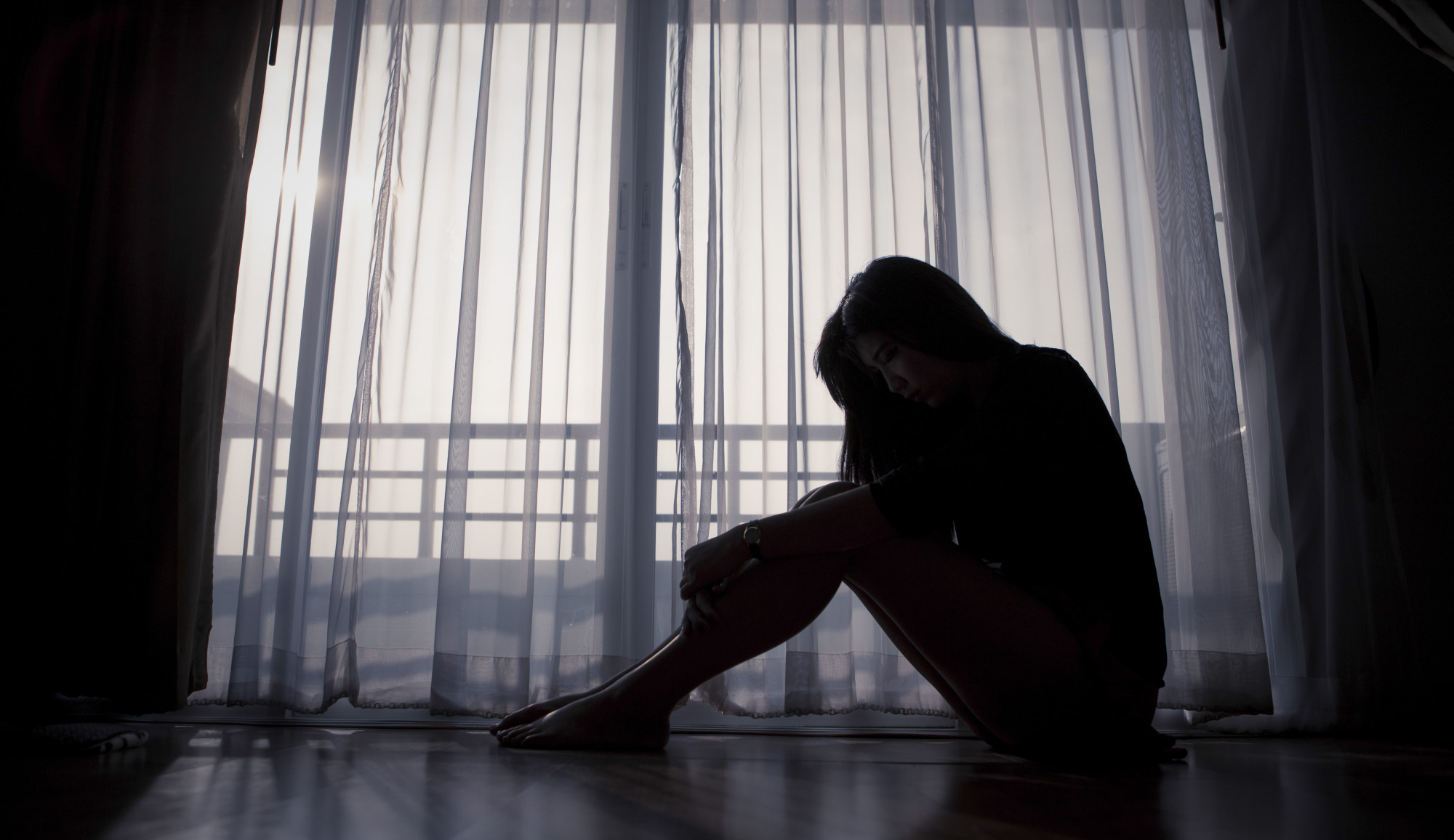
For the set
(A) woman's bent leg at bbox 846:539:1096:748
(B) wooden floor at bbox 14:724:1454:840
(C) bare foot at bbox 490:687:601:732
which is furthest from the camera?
(C) bare foot at bbox 490:687:601:732

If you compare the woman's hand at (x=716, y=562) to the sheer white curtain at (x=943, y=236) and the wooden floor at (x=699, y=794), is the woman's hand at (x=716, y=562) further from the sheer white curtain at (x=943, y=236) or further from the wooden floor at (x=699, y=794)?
the sheer white curtain at (x=943, y=236)

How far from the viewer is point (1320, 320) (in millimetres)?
1650

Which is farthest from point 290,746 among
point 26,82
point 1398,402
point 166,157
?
point 1398,402

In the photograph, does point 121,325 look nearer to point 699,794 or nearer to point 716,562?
point 716,562

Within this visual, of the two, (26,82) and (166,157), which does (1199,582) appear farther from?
(26,82)

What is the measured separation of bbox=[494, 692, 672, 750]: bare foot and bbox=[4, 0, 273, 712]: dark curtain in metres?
0.76

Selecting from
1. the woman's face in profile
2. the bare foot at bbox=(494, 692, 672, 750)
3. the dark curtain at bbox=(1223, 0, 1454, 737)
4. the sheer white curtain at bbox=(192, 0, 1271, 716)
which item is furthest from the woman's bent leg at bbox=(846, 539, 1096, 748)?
the dark curtain at bbox=(1223, 0, 1454, 737)

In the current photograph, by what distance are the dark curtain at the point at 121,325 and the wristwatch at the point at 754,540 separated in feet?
3.61

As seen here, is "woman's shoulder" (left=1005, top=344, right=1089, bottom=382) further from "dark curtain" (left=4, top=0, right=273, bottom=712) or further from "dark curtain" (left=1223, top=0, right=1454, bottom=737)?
"dark curtain" (left=4, top=0, right=273, bottom=712)

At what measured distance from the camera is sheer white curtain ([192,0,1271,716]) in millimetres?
1580

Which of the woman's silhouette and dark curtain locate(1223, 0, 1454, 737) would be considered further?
dark curtain locate(1223, 0, 1454, 737)

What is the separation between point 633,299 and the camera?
176 centimetres

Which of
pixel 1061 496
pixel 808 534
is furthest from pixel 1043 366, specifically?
pixel 808 534

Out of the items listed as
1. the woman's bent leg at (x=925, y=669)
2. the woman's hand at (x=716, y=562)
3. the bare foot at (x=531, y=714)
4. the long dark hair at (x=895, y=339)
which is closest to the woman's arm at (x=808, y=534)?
the woman's hand at (x=716, y=562)
